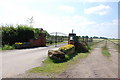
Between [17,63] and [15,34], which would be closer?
[17,63]

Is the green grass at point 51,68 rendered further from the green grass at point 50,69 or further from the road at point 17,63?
the road at point 17,63

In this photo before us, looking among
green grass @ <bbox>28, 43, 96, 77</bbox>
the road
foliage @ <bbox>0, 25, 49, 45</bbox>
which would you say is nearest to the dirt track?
green grass @ <bbox>28, 43, 96, 77</bbox>

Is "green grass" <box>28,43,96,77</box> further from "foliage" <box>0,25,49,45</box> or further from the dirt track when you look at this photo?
"foliage" <box>0,25,49,45</box>

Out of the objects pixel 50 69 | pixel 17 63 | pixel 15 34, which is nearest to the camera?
pixel 50 69

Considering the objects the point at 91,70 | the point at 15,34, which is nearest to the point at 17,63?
the point at 91,70

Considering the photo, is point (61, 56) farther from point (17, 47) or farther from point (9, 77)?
point (17, 47)

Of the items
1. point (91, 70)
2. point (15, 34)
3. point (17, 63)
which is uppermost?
point (15, 34)

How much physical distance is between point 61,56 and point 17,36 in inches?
457

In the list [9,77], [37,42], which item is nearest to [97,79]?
[9,77]

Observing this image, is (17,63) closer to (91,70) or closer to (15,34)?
(91,70)

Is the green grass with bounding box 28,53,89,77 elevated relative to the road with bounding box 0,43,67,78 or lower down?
lower down

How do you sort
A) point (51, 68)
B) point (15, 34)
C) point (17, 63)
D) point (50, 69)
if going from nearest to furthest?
1. point (50, 69)
2. point (51, 68)
3. point (17, 63)
4. point (15, 34)

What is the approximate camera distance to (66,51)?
11477 millimetres

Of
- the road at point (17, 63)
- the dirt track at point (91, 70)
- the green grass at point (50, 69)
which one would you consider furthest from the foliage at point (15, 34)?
the dirt track at point (91, 70)
